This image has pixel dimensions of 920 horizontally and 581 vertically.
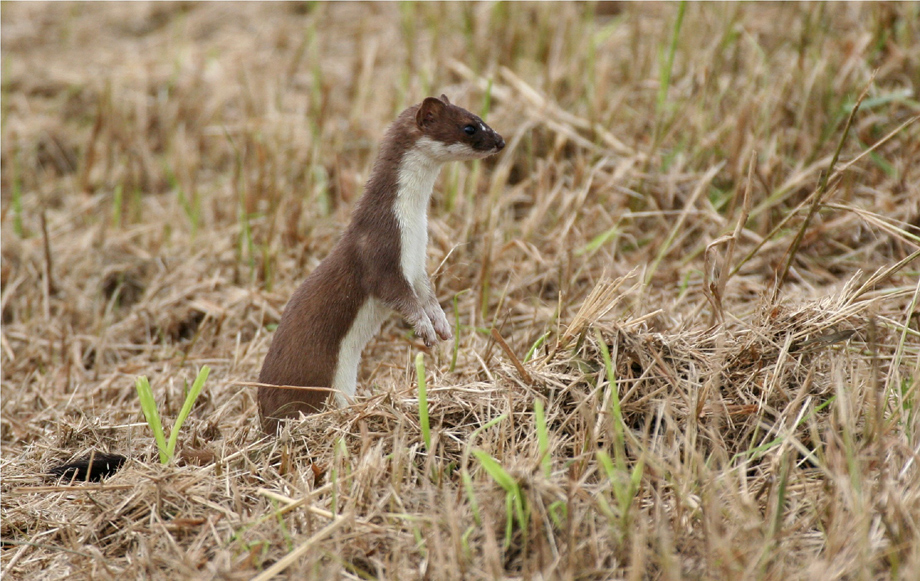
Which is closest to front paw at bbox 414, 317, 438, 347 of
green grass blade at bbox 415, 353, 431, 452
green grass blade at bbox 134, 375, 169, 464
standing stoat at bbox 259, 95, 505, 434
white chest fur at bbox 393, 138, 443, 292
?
standing stoat at bbox 259, 95, 505, 434

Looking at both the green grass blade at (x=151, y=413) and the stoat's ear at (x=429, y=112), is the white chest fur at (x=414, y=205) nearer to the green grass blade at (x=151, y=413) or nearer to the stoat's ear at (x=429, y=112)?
the stoat's ear at (x=429, y=112)

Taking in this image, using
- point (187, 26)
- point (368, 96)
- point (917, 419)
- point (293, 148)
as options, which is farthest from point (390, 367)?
point (187, 26)

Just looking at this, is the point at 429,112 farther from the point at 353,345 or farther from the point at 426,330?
the point at 353,345

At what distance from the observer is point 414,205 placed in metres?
3.56

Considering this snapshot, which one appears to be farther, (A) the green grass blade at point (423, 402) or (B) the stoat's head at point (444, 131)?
(B) the stoat's head at point (444, 131)

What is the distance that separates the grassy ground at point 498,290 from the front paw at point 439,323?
173 mm

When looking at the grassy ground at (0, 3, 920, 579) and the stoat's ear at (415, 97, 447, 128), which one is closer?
the grassy ground at (0, 3, 920, 579)

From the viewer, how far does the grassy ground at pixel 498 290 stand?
265 cm

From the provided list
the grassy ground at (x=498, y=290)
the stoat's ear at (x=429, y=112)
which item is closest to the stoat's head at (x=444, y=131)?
the stoat's ear at (x=429, y=112)

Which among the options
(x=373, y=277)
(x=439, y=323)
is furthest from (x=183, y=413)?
(x=439, y=323)

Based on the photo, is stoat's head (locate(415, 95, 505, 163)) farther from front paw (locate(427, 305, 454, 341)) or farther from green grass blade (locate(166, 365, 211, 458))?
green grass blade (locate(166, 365, 211, 458))

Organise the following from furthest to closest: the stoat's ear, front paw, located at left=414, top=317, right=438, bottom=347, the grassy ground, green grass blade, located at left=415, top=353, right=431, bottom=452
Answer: the stoat's ear < front paw, located at left=414, top=317, right=438, bottom=347 < green grass blade, located at left=415, top=353, right=431, bottom=452 < the grassy ground

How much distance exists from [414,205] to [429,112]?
370 mm

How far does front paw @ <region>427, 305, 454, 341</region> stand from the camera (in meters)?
3.57
